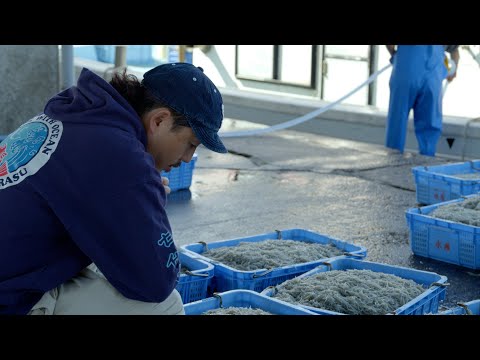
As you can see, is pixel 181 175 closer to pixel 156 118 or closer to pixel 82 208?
pixel 156 118

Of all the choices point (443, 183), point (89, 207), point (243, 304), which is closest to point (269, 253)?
point (243, 304)

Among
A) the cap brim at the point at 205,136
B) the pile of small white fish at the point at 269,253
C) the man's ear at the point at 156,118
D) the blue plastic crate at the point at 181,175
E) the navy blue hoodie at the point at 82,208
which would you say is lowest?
the blue plastic crate at the point at 181,175

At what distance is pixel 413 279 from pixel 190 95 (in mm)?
1770

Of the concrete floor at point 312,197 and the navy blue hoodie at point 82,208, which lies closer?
the navy blue hoodie at point 82,208

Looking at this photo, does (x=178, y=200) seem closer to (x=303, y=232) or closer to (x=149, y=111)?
(x=303, y=232)

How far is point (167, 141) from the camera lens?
8.20 feet

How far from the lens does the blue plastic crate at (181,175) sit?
634cm

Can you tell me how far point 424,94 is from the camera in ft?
28.0

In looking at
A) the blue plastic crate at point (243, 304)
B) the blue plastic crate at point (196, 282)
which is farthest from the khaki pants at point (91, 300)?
the blue plastic crate at point (196, 282)

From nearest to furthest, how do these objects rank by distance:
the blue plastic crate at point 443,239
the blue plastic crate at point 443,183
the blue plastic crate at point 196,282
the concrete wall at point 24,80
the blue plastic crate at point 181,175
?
the blue plastic crate at point 196,282
the blue plastic crate at point 443,239
the blue plastic crate at point 443,183
the blue plastic crate at point 181,175
the concrete wall at point 24,80

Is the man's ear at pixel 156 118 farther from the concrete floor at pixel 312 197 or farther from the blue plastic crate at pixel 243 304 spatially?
the concrete floor at pixel 312 197

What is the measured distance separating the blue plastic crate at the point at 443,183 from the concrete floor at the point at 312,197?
0.85 ft

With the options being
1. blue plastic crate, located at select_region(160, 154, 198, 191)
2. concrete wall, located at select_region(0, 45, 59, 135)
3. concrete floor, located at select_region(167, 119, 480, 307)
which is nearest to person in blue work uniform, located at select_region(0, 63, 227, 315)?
concrete floor, located at select_region(167, 119, 480, 307)

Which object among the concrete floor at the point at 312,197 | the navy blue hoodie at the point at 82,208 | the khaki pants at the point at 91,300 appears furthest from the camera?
the concrete floor at the point at 312,197
